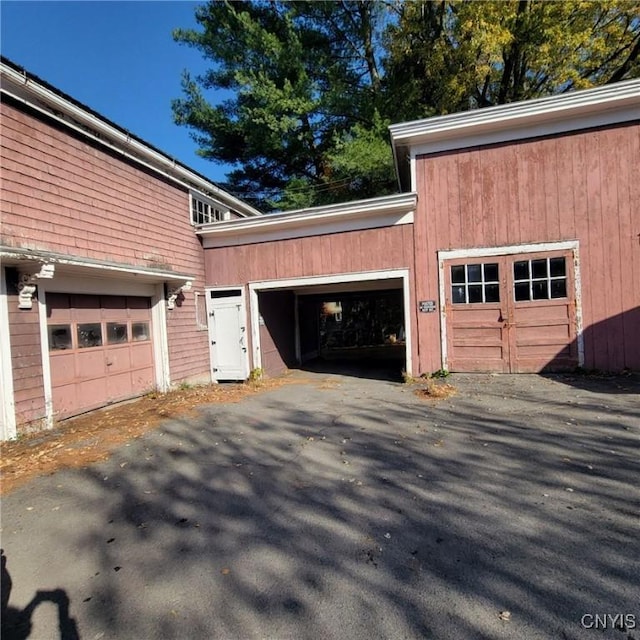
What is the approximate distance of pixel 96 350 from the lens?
23.5 ft

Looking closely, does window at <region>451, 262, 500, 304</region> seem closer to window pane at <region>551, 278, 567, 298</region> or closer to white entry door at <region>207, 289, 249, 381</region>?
window pane at <region>551, 278, 567, 298</region>

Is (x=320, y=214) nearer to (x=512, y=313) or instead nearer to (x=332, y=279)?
(x=332, y=279)

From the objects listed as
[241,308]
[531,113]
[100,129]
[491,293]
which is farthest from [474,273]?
[100,129]

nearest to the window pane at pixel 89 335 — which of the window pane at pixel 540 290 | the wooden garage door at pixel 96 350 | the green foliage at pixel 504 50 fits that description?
the wooden garage door at pixel 96 350

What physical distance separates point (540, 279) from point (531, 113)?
3300 mm

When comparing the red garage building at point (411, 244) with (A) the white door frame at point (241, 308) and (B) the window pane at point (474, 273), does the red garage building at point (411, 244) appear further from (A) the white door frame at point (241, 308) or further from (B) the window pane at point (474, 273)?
(A) the white door frame at point (241, 308)

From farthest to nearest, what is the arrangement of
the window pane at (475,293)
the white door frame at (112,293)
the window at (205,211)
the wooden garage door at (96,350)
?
the window at (205,211)
the window pane at (475,293)
the wooden garage door at (96,350)
the white door frame at (112,293)

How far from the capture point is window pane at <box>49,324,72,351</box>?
6.23 meters

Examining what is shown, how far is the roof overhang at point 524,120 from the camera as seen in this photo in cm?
755

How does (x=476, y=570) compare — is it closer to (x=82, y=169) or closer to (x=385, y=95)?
(x=82, y=169)

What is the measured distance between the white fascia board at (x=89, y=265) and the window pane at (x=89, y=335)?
0.95m

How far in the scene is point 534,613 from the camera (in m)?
2.05

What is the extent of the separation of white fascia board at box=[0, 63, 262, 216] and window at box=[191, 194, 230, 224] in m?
0.27

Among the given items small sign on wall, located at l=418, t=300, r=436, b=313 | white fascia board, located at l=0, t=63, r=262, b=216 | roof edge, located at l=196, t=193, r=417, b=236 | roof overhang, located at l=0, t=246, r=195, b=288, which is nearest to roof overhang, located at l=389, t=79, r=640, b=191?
roof edge, located at l=196, t=193, r=417, b=236
